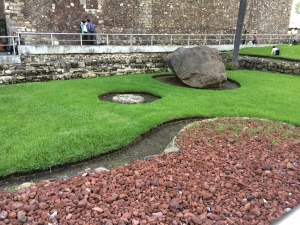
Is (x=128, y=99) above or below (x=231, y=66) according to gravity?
below

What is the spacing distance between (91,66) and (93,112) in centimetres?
605

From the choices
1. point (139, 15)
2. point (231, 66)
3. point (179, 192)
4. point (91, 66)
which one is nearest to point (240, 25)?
point (231, 66)

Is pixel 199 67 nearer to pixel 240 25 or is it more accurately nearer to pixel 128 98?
pixel 128 98

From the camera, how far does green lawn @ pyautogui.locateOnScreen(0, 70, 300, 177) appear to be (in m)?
5.39

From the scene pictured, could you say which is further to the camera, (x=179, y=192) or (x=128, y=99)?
(x=128, y=99)

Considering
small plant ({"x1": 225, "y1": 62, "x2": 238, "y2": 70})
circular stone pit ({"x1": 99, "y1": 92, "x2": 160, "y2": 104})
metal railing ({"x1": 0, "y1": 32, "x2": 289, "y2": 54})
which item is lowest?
circular stone pit ({"x1": 99, "y1": 92, "x2": 160, "y2": 104})

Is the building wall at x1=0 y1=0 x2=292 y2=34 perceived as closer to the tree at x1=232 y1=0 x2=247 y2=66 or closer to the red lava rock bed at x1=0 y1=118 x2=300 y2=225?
the tree at x1=232 y1=0 x2=247 y2=66

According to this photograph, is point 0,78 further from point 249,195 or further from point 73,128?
point 249,195

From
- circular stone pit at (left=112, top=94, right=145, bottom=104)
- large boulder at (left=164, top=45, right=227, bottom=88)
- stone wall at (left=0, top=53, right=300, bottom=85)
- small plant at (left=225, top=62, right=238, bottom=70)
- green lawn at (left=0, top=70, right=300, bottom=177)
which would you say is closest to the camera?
green lawn at (left=0, top=70, right=300, bottom=177)

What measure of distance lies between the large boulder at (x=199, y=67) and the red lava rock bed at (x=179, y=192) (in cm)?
628

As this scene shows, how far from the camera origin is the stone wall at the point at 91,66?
37.0 ft

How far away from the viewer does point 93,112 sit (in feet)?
24.8

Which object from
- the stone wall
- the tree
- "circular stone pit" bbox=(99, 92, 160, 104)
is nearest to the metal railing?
the stone wall

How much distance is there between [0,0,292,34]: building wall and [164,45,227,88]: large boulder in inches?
330
